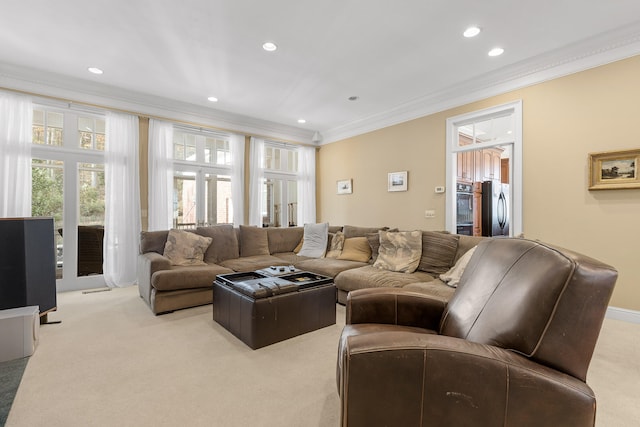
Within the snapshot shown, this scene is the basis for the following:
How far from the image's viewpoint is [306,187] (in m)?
6.36

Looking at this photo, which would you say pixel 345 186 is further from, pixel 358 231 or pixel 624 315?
pixel 624 315

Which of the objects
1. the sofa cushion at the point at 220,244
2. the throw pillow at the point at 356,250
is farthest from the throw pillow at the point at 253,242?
the throw pillow at the point at 356,250

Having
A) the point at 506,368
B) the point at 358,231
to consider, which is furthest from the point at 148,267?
the point at 506,368

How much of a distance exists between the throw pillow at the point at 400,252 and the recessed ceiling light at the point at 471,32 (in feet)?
6.73

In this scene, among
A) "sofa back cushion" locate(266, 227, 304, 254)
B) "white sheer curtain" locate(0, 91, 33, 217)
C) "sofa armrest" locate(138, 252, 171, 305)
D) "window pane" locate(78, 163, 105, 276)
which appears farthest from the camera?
"sofa back cushion" locate(266, 227, 304, 254)

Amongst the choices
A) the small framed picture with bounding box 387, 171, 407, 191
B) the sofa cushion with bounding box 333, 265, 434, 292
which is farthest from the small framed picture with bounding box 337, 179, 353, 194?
the sofa cushion with bounding box 333, 265, 434, 292

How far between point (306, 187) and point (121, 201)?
338 cm

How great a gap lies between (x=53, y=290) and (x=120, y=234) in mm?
1586

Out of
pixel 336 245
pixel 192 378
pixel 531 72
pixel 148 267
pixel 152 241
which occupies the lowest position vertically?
pixel 192 378

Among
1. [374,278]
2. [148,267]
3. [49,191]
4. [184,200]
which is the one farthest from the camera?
[184,200]

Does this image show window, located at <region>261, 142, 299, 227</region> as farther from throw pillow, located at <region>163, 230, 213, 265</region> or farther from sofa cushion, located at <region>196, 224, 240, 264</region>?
throw pillow, located at <region>163, 230, 213, 265</region>

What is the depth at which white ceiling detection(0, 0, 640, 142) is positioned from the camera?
8.21ft

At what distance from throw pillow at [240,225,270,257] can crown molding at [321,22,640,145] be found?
2883 mm

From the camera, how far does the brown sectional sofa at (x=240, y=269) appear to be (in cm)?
299
